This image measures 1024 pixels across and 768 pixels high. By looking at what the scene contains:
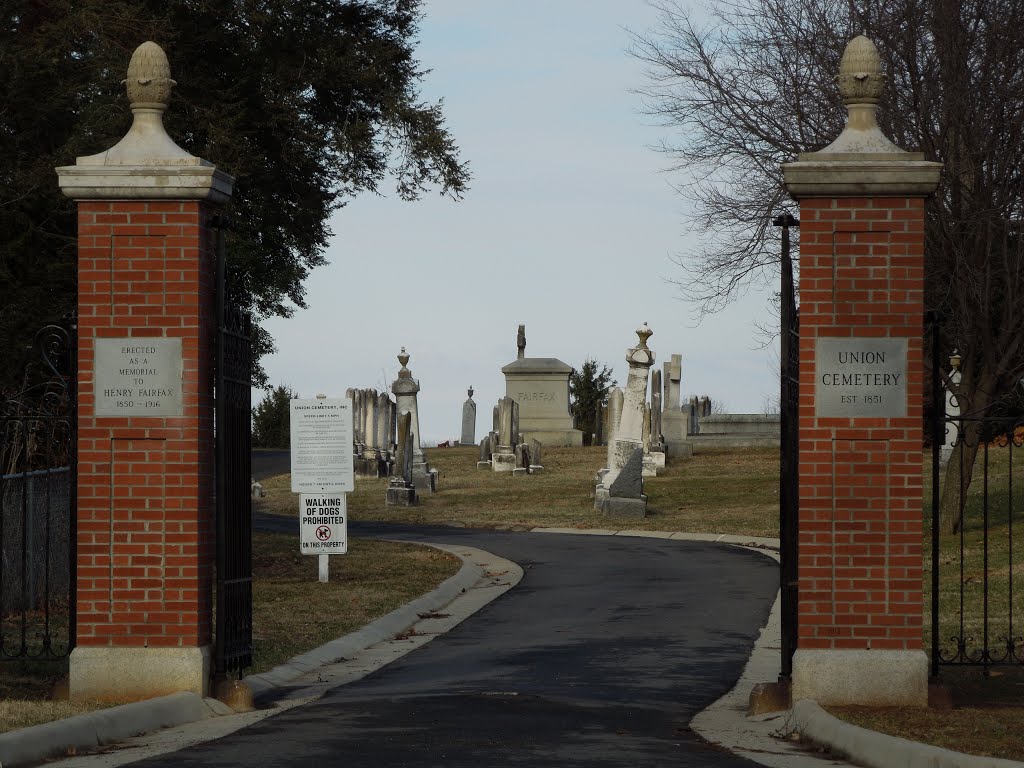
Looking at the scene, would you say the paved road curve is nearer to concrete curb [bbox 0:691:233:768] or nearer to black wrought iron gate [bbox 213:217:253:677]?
concrete curb [bbox 0:691:233:768]

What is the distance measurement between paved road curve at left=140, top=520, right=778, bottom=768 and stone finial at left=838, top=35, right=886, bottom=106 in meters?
4.13

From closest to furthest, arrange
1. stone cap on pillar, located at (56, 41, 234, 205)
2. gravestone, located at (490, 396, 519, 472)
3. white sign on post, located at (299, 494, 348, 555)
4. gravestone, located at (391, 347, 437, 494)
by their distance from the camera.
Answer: stone cap on pillar, located at (56, 41, 234, 205) < white sign on post, located at (299, 494, 348, 555) < gravestone, located at (391, 347, 437, 494) < gravestone, located at (490, 396, 519, 472)

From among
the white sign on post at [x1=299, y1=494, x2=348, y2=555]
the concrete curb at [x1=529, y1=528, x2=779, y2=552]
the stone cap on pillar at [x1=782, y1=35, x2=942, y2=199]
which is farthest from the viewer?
the concrete curb at [x1=529, y1=528, x2=779, y2=552]

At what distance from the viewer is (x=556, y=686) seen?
36.4 ft

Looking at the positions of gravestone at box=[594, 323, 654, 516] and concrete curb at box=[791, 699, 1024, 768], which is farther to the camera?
gravestone at box=[594, 323, 654, 516]

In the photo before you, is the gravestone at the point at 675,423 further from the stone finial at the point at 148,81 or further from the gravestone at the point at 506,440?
the stone finial at the point at 148,81

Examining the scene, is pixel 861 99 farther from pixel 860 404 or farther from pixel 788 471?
pixel 788 471

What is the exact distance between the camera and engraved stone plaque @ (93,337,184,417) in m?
10.2

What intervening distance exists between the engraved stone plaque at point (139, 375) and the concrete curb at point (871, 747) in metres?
4.40

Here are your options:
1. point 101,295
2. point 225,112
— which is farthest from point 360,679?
point 225,112

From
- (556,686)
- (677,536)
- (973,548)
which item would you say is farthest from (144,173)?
(677,536)

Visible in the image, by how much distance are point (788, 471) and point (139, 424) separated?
427cm

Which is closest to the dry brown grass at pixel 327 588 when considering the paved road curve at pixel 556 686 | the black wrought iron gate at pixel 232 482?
the paved road curve at pixel 556 686

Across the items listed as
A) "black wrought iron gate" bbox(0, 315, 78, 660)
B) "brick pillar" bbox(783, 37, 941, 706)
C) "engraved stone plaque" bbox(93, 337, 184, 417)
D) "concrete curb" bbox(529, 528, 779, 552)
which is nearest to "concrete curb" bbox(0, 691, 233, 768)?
"engraved stone plaque" bbox(93, 337, 184, 417)
